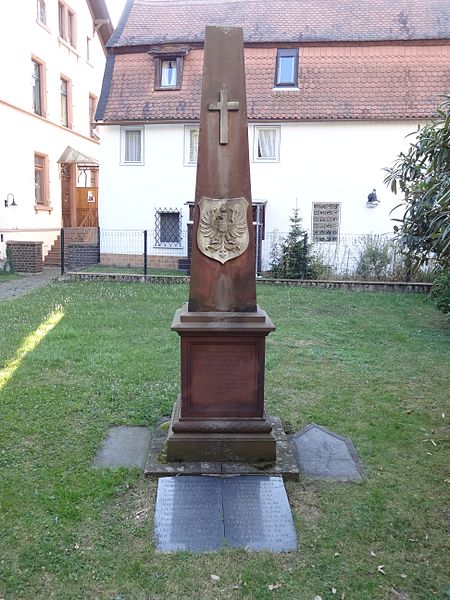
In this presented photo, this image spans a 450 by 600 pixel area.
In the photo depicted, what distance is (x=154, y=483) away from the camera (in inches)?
146

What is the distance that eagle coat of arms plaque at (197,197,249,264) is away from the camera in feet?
12.7

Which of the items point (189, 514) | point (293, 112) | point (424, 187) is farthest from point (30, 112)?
point (189, 514)

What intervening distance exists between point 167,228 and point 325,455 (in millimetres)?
14933

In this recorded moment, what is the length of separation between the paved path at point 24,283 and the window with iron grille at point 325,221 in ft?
28.7

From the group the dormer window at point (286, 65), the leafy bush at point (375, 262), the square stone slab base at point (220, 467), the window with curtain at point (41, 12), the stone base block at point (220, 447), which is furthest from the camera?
the window with curtain at point (41, 12)

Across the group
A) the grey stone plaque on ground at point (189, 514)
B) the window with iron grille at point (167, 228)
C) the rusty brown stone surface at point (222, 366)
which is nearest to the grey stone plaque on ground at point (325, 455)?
the rusty brown stone surface at point (222, 366)

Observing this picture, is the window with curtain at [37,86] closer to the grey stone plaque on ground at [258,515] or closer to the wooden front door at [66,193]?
the wooden front door at [66,193]

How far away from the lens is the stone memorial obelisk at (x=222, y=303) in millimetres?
3832

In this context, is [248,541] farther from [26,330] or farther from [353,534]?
[26,330]


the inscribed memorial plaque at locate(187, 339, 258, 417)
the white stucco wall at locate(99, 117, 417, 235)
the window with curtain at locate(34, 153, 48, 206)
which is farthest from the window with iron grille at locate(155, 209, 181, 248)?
the inscribed memorial plaque at locate(187, 339, 258, 417)

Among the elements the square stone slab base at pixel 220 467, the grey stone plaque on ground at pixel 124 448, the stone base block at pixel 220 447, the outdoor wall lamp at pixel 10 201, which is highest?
the outdoor wall lamp at pixel 10 201

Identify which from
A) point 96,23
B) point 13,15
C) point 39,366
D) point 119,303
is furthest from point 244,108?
point 96,23

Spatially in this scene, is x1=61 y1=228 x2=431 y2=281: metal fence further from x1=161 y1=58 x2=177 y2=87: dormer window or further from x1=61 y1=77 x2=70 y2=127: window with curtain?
x1=61 y1=77 x2=70 y2=127: window with curtain

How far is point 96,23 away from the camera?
2489 cm
